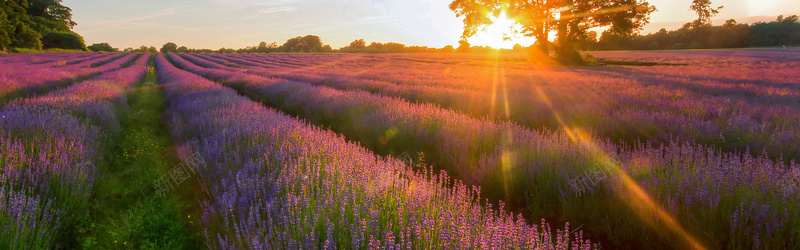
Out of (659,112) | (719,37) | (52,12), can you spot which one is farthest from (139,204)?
(719,37)

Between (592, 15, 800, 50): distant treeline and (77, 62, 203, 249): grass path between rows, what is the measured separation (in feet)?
182

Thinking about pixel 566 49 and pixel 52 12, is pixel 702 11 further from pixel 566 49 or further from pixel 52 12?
pixel 52 12

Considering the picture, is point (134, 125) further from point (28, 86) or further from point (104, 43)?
point (104, 43)

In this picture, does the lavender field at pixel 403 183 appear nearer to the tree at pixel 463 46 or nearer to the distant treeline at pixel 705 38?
the distant treeline at pixel 705 38

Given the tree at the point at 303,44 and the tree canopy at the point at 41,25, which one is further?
the tree at the point at 303,44

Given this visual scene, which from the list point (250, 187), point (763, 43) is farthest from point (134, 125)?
point (763, 43)

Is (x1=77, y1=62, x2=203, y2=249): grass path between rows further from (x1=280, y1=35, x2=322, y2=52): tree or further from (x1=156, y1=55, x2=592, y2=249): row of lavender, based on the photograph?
(x1=280, y1=35, x2=322, y2=52): tree

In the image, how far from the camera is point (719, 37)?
2205 inches

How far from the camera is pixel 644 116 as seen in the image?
4.38m

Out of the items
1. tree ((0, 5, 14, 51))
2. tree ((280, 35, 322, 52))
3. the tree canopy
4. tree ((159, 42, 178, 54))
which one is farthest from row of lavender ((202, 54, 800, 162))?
tree ((159, 42, 178, 54))

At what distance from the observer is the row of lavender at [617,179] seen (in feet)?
6.28

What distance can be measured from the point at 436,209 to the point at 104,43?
285 feet

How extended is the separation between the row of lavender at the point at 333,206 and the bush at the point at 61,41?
203 ft

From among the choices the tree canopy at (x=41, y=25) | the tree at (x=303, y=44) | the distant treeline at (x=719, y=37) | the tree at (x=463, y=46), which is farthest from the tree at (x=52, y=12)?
the distant treeline at (x=719, y=37)
